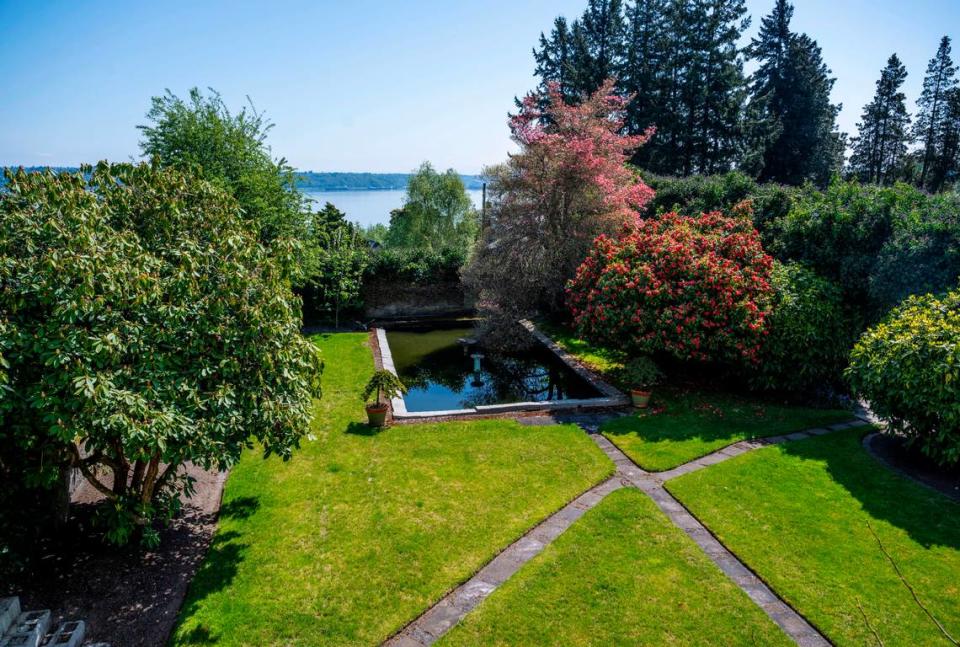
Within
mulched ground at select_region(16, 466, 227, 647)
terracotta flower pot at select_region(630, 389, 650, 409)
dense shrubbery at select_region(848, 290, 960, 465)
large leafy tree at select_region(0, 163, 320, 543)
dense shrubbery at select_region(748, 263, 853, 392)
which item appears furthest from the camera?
terracotta flower pot at select_region(630, 389, 650, 409)

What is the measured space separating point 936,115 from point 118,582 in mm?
52108

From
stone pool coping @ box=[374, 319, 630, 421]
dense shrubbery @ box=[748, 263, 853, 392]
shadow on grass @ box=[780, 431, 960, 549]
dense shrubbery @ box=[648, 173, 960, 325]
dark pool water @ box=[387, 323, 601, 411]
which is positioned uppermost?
dense shrubbery @ box=[648, 173, 960, 325]

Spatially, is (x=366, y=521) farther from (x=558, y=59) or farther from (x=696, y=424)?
(x=558, y=59)

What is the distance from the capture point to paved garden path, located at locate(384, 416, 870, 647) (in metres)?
6.12

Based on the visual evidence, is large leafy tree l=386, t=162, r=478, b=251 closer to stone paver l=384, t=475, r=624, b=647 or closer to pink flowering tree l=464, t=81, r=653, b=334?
pink flowering tree l=464, t=81, r=653, b=334

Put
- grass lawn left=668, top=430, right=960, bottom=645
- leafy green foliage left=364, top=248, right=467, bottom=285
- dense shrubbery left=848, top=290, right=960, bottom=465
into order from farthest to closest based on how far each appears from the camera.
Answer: leafy green foliage left=364, top=248, right=467, bottom=285
dense shrubbery left=848, top=290, right=960, bottom=465
grass lawn left=668, top=430, right=960, bottom=645

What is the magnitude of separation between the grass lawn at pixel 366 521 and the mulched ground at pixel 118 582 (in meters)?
0.28

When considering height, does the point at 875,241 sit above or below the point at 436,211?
below

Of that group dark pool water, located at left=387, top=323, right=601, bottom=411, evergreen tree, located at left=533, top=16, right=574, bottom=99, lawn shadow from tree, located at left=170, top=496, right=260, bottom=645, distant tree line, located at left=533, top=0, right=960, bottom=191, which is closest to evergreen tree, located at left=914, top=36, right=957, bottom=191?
distant tree line, located at left=533, top=0, right=960, bottom=191

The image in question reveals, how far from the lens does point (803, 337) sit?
492 inches

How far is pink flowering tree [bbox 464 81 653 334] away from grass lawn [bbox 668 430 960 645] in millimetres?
10651

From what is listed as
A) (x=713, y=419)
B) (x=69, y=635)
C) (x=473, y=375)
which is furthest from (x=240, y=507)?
(x=713, y=419)

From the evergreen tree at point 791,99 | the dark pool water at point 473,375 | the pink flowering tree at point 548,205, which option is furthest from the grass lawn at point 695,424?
the evergreen tree at point 791,99

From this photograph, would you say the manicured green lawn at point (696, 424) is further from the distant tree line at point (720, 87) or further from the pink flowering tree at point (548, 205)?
the distant tree line at point (720, 87)
